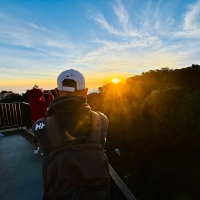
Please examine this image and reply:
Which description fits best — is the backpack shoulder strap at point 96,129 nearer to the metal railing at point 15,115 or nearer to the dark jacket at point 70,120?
the dark jacket at point 70,120

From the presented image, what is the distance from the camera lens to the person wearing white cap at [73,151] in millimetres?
1079

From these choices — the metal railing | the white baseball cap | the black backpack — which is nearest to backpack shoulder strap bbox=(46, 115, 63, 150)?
the black backpack

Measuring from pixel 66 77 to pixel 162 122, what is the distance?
17548 mm

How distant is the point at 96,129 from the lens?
1207 millimetres

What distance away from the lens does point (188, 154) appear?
62.6 ft

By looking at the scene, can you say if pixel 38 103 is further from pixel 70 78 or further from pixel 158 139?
pixel 158 139

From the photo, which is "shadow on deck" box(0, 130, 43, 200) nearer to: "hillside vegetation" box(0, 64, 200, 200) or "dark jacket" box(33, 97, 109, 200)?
"dark jacket" box(33, 97, 109, 200)

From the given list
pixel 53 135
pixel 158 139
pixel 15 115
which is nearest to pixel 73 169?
pixel 53 135

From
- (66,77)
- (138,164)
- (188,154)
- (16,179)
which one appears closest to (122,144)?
(138,164)

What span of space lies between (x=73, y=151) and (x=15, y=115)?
6.99m

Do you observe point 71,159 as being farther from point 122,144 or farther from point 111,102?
point 111,102

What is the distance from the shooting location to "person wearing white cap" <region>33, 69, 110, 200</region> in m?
1.08

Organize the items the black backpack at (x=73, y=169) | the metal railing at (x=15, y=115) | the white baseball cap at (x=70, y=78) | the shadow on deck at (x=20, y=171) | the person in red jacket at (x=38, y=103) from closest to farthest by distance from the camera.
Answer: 1. the black backpack at (x=73, y=169)
2. the white baseball cap at (x=70, y=78)
3. the shadow on deck at (x=20, y=171)
4. the person in red jacket at (x=38, y=103)
5. the metal railing at (x=15, y=115)

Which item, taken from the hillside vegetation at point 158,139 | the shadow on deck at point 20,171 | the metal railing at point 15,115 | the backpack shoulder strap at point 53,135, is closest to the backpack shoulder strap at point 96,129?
the backpack shoulder strap at point 53,135
